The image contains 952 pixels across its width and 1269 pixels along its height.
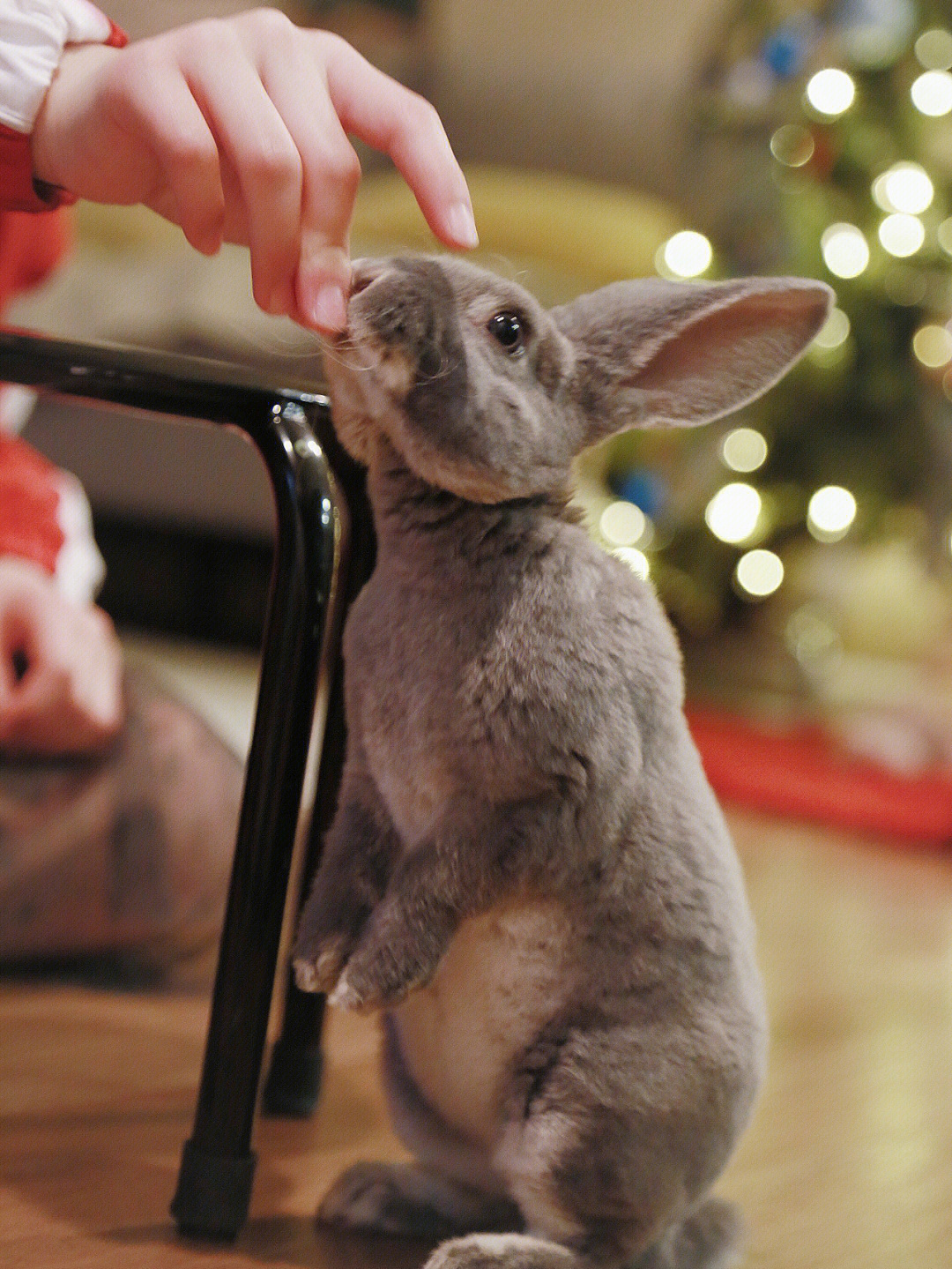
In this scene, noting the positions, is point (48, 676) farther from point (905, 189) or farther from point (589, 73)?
point (589, 73)

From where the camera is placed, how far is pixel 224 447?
2637 millimetres

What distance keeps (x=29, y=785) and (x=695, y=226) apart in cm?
217

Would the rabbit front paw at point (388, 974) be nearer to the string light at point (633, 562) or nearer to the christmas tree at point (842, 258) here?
the string light at point (633, 562)

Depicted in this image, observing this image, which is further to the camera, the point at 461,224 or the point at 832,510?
the point at 832,510

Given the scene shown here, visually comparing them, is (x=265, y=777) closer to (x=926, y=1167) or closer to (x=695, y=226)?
(x=926, y=1167)

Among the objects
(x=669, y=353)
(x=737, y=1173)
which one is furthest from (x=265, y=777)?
(x=737, y=1173)

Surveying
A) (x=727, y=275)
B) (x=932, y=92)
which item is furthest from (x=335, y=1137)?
(x=932, y=92)

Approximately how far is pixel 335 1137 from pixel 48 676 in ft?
1.40

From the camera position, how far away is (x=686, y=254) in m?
2.74

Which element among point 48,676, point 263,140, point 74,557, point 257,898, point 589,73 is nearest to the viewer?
point 263,140

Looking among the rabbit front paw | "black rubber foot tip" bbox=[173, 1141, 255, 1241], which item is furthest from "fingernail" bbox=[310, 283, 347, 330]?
"black rubber foot tip" bbox=[173, 1141, 255, 1241]

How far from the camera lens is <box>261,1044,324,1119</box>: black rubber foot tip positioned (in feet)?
3.11

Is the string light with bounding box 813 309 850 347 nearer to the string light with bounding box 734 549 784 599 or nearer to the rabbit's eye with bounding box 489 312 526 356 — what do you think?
the string light with bounding box 734 549 784 599

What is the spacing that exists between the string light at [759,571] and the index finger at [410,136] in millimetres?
2508
